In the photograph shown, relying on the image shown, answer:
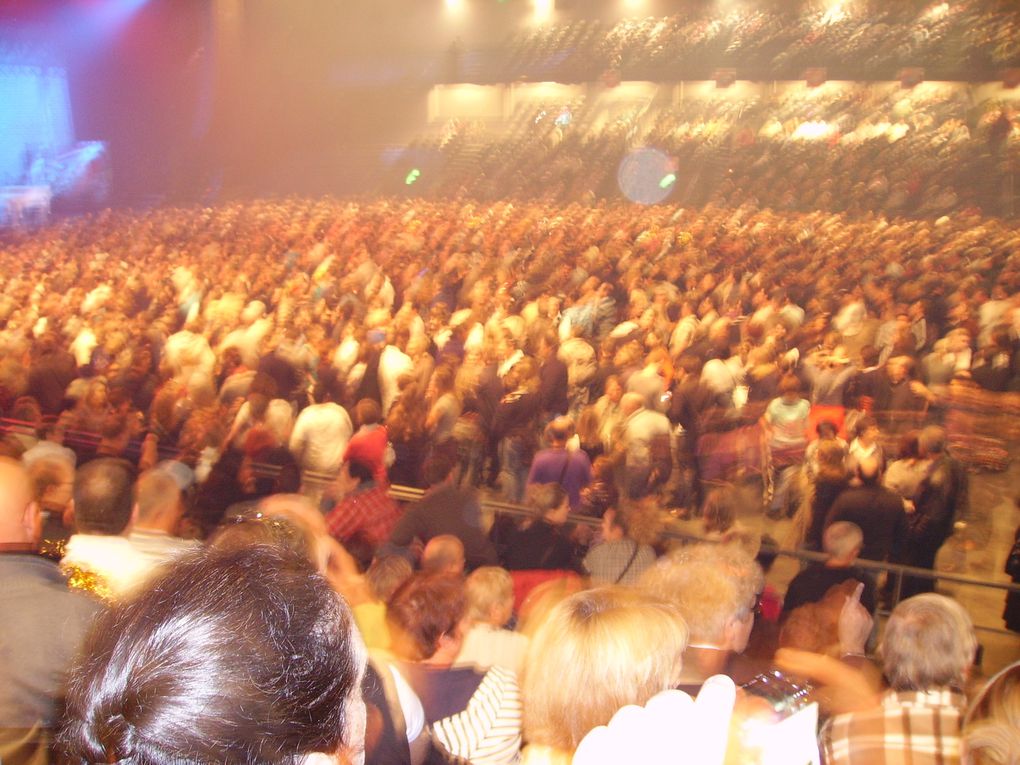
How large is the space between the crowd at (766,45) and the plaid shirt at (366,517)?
803 centimetres

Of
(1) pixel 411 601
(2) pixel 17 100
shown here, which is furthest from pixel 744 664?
(2) pixel 17 100

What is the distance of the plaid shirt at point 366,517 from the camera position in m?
3.53

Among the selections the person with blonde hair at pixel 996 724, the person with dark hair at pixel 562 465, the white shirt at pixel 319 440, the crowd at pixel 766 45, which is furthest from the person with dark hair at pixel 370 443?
the crowd at pixel 766 45

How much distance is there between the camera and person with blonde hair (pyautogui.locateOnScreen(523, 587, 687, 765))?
1268 millimetres

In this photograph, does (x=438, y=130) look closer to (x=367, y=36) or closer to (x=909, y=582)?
(x=367, y=36)

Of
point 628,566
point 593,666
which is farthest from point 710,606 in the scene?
point 628,566

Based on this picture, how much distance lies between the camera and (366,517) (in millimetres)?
3611

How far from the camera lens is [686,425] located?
5.25 m

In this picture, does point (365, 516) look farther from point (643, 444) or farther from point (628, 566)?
point (643, 444)

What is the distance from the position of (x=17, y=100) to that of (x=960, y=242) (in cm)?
1165

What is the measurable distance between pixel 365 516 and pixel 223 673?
3.04m

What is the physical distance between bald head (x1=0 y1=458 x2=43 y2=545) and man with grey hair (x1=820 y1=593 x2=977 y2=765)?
1729 mm

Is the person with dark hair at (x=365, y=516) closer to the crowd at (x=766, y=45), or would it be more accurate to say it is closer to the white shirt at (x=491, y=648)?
the white shirt at (x=491, y=648)

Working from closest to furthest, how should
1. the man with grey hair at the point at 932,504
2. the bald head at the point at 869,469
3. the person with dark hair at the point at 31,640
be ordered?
the person with dark hair at the point at 31,640, the bald head at the point at 869,469, the man with grey hair at the point at 932,504
